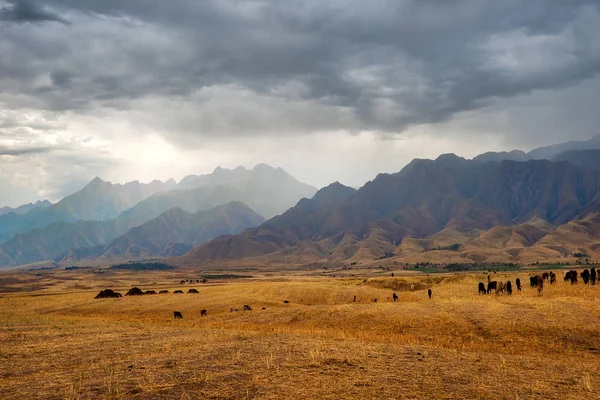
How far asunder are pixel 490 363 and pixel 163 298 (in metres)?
55.7

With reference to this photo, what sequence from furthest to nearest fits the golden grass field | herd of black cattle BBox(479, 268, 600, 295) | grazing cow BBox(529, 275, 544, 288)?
grazing cow BBox(529, 275, 544, 288)
herd of black cattle BBox(479, 268, 600, 295)
the golden grass field

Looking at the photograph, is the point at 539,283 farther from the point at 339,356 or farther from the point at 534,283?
Answer: the point at 339,356

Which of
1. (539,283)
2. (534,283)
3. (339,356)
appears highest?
(339,356)

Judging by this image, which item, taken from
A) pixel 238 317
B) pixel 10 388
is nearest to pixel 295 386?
pixel 10 388

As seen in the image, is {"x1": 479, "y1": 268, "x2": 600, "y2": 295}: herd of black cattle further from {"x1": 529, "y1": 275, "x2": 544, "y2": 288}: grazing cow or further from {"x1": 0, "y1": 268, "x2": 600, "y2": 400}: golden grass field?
{"x1": 0, "y1": 268, "x2": 600, "y2": 400}: golden grass field

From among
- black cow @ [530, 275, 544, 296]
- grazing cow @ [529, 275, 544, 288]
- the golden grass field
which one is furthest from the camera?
grazing cow @ [529, 275, 544, 288]

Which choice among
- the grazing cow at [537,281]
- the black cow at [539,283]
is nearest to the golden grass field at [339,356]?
the black cow at [539,283]

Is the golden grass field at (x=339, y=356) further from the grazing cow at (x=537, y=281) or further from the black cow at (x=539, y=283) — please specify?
the grazing cow at (x=537, y=281)

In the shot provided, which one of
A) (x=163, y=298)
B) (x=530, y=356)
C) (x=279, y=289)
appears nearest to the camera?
(x=530, y=356)

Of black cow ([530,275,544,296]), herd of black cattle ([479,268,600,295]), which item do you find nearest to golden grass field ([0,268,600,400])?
Answer: black cow ([530,275,544,296])

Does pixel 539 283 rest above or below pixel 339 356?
below

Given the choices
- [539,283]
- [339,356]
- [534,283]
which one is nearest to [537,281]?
[539,283]

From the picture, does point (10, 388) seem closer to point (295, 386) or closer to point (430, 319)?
point (295, 386)

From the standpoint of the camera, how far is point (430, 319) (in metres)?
34.6
